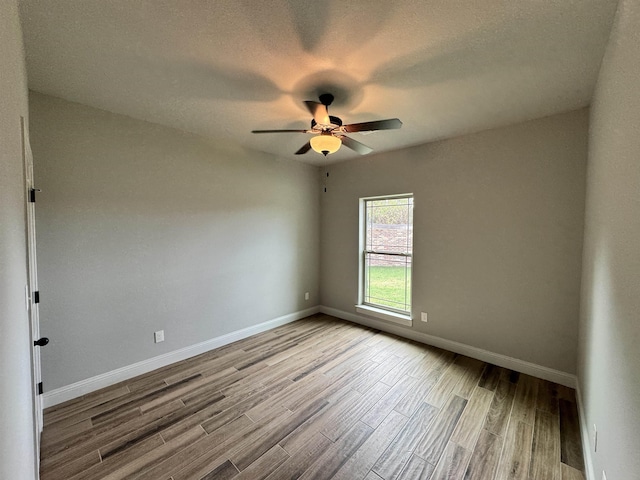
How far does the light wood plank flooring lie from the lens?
170 cm

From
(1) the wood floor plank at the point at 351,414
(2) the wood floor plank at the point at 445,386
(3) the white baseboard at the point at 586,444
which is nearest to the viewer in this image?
(3) the white baseboard at the point at 586,444

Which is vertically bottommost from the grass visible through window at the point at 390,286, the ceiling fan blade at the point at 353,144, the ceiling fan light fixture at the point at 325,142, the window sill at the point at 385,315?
the window sill at the point at 385,315

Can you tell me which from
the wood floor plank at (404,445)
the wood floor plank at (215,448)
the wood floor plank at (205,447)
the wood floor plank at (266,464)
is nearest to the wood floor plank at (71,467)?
the wood floor plank at (205,447)

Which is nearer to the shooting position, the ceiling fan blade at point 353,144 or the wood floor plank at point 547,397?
the wood floor plank at point 547,397

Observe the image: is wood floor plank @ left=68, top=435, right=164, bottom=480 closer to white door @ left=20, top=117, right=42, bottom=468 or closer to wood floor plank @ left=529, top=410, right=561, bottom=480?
white door @ left=20, top=117, right=42, bottom=468

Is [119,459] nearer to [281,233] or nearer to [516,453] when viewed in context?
[516,453]

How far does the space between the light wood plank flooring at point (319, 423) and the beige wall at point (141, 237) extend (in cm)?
48

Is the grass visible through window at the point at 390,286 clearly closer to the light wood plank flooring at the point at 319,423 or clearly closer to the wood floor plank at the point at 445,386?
the light wood plank flooring at the point at 319,423

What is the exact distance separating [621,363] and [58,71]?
12.3ft

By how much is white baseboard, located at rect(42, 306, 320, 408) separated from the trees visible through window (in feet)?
5.47

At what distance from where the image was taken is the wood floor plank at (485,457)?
5.43ft

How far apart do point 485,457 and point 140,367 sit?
315cm

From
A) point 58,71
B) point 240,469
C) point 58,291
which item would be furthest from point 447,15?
point 58,291

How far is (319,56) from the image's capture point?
172 centimetres
